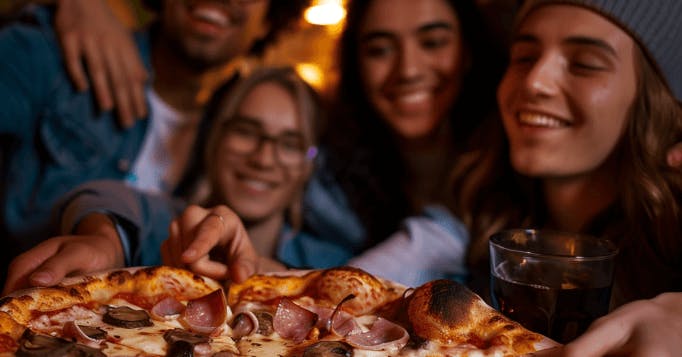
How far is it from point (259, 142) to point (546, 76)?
2.85ft

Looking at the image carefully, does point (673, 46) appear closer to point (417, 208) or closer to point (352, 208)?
point (417, 208)

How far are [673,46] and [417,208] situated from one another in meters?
0.79

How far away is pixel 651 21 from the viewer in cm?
106

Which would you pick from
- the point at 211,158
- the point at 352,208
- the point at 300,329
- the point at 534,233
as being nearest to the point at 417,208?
the point at 352,208

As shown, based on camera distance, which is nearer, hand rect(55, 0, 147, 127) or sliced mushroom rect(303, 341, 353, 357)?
sliced mushroom rect(303, 341, 353, 357)

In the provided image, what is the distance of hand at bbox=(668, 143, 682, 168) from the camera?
3.62 feet

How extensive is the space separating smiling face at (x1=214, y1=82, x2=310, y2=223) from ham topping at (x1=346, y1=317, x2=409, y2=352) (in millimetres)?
912

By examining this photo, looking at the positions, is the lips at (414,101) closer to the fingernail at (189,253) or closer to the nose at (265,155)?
the nose at (265,155)

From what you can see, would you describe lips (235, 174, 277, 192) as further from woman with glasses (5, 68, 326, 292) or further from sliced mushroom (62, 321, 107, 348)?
sliced mushroom (62, 321, 107, 348)

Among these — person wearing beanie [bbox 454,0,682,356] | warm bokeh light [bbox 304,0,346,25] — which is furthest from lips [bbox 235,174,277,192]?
warm bokeh light [bbox 304,0,346,25]

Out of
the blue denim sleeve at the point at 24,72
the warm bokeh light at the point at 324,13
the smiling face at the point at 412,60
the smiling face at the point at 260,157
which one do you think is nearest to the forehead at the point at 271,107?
the smiling face at the point at 260,157

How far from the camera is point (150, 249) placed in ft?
4.98

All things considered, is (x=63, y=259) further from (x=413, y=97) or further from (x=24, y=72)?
(x=24, y=72)

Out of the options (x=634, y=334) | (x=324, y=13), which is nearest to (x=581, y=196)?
(x=634, y=334)
